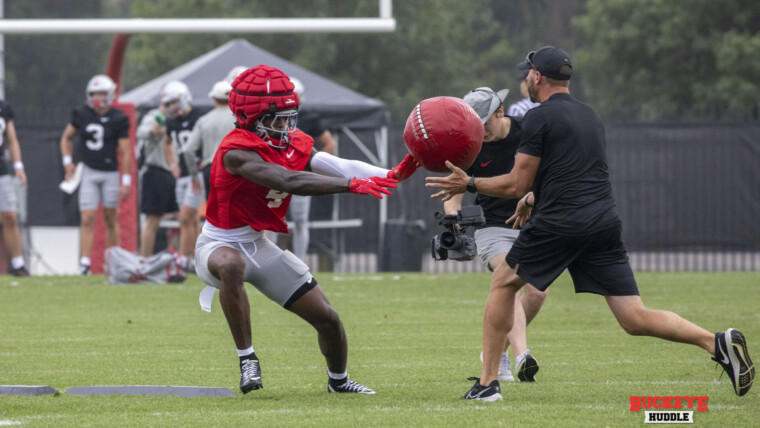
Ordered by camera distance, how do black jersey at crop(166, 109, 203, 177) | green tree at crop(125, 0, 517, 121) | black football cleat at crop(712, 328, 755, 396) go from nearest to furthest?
black football cleat at crop(712, 328, 755, 396) → black jersey at crop(166, 109, 203, 177) → green tree at crop(125, 0, 517, 121)

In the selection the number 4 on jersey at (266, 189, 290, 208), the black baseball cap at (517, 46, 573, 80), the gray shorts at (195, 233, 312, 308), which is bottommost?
the gray shorts at (195, 233, 312, 308)

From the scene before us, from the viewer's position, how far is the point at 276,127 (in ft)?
20.7

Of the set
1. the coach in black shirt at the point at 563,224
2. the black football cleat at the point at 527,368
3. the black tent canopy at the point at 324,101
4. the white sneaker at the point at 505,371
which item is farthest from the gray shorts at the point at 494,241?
the black tent canopy at the point at 324,101

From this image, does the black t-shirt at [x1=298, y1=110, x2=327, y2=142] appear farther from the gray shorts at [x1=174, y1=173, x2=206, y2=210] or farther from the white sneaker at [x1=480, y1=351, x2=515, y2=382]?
the white sneaker at [x1=480, y1=351, x2=515, y2=382]

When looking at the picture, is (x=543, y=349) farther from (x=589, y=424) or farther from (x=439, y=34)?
(x=439, y=34)

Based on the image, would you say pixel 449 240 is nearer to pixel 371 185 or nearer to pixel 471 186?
pixel 471 186

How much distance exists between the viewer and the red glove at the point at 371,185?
5.81 m

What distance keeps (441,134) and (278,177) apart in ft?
2.92

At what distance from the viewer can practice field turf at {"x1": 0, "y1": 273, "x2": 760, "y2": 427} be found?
225 inches

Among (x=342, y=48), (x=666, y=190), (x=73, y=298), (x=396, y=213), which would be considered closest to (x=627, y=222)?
(x=666, y=190)

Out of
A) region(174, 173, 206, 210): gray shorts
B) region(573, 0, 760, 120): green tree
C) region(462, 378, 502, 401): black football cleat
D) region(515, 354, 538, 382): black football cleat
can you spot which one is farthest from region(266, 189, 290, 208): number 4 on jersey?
region(573, 0, 760, 120): green tree

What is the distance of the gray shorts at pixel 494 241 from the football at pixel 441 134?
1.49 m

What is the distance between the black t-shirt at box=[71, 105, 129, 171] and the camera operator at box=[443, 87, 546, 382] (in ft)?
24.8

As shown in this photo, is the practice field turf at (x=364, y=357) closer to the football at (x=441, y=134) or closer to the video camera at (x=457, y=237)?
the video camera at (x=457, y=237)
